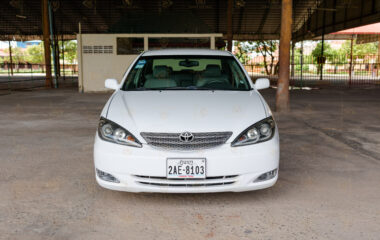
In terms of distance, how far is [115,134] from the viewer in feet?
10.4

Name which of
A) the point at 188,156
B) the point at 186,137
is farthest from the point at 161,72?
the point at 188,156

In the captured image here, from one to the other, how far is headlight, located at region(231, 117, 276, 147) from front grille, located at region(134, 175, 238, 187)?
29cm

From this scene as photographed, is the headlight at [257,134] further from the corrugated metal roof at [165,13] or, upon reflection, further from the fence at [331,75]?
the corrugated metal roof at [165,13]

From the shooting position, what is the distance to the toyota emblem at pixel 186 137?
3010 millimetres

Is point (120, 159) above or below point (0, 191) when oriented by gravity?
above

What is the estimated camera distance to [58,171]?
172 inches

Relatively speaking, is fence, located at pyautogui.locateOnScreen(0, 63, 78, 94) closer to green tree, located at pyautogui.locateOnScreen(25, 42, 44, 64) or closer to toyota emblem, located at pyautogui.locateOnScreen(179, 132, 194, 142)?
green tree, located at pyautogui.locateOnScreen(25, 42, 44, 64)

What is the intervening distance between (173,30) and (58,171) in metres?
18.2

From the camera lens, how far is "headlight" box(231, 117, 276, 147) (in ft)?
10.1

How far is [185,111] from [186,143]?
15.0 inches

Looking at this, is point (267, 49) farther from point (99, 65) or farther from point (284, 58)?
point (284, 58)

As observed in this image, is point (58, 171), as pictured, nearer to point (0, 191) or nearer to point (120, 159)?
point (0, 191)

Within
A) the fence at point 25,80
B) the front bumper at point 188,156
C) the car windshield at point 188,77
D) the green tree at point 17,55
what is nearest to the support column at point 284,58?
the car windshield at point 188,77

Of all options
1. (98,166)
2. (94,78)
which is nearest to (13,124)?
(98,166)
